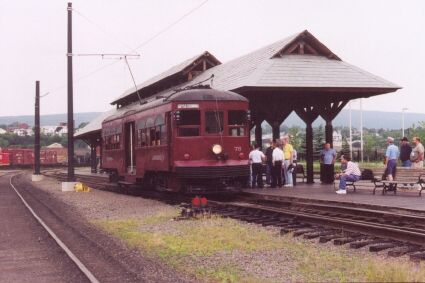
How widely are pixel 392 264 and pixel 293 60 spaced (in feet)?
56.6

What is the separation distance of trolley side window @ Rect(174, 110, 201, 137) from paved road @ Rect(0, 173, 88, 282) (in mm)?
4829

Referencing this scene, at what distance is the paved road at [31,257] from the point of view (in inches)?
316

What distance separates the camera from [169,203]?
1838 cm

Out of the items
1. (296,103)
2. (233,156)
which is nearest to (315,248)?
(233,156)

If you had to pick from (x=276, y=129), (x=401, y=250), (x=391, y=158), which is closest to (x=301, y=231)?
(x=401, y=250)

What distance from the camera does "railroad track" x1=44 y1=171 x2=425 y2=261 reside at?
909 centimetres

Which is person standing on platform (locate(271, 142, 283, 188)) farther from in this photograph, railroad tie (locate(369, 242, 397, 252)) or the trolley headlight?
railroad tie (locate(369, 242, 397, 252))

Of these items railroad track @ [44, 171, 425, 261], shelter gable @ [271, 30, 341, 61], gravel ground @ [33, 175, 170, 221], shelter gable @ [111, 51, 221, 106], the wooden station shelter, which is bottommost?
gravel ground @ [33, 175, 170, 221]

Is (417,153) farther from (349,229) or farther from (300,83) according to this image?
(349,229)

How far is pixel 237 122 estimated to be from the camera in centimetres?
1798

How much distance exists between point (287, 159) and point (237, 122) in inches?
149

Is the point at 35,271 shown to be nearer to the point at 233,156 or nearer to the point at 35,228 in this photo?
the point at 35,228

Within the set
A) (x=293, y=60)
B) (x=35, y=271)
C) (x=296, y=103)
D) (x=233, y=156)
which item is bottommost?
(x=35, y=271)

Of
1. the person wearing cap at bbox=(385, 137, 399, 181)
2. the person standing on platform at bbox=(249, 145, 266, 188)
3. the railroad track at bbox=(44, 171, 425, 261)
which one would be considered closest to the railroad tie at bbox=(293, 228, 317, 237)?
the railroad track at bbox=(44, 171, 425, 261)
